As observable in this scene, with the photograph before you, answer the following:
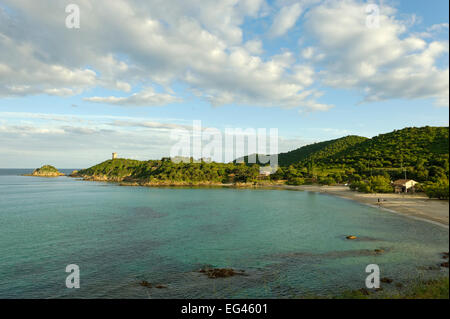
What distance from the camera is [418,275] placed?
51.9 ft

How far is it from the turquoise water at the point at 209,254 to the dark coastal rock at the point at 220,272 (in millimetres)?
626

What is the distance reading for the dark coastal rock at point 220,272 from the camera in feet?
57.2

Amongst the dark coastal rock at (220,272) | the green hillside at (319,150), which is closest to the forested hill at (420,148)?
the dark coastal rock at (220,272)

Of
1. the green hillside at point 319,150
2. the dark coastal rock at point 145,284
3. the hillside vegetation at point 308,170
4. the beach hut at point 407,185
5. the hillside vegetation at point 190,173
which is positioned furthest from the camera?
the green hillside at point 319,150

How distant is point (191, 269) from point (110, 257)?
802 centimetres

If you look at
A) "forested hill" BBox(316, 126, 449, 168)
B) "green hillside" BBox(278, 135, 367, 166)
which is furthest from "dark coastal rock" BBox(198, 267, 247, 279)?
"green hillside" BBox(278, 135, 367, 166)

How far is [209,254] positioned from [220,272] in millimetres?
4785

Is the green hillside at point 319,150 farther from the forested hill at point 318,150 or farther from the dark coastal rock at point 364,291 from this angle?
the dark coastal rock at point 364,291

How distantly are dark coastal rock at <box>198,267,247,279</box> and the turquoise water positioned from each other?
63cm

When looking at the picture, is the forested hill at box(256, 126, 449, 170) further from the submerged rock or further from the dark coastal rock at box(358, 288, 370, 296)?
the dark coastal rock at box(358, 288, 370, 296)

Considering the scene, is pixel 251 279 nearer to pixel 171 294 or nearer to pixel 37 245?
pixel 171 294

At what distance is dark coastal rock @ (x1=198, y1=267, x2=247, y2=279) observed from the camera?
1742cm
